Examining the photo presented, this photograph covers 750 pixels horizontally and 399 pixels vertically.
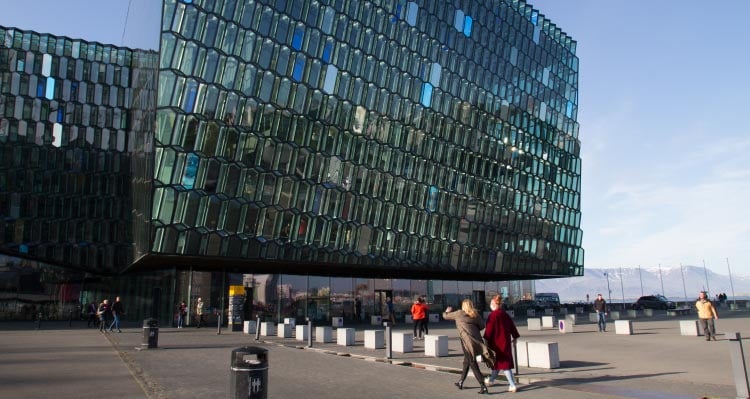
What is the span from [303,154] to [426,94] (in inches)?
590

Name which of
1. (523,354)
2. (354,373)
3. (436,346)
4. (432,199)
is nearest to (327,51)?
(432,199)

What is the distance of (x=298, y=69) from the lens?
3731 cm

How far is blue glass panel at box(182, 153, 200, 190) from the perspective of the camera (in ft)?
103

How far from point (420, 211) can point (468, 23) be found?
65.3 feet

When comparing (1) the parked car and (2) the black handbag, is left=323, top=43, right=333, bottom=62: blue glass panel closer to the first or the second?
(2) the black handbag

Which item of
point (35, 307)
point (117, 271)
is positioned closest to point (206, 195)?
point (117, 271)

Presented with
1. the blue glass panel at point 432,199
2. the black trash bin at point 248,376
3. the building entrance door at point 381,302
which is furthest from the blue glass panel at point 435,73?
the black trash bin at point 248,376

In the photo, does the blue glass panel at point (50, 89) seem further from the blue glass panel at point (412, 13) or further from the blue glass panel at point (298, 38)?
the blue glass panel at point (412, 13)

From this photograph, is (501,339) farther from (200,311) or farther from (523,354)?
(200,311)

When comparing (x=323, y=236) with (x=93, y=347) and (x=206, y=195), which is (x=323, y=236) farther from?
(x=93, y=347)

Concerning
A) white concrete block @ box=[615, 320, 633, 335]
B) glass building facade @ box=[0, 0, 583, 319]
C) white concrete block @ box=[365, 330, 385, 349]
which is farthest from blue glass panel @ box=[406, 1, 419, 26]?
white concrete block @ box=[365, 330, 385, 349]

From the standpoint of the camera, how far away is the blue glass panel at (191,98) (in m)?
31.5

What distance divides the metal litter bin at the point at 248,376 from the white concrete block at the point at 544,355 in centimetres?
793

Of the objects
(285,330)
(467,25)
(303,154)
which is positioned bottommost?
(285,330)
